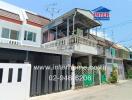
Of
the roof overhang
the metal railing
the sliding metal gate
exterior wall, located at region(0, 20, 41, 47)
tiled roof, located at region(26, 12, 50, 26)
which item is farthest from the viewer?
tiled roof, located at region(26, 12, 50, 26)

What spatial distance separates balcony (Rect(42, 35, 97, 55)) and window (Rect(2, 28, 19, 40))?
4316 millimetres

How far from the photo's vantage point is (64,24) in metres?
19.5

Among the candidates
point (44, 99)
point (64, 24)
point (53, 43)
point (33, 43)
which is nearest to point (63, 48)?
point (53, 43)

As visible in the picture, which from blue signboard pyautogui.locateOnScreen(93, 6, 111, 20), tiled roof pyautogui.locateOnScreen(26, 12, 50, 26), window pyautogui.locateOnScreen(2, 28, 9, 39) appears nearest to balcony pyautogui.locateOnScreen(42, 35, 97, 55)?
blue signboard pyautogui.locateOnScreen(93, 6, 111, 20)

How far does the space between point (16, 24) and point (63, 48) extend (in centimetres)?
675

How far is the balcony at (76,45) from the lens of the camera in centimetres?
1609

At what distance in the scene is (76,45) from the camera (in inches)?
631

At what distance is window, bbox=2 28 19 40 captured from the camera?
62.1 ft

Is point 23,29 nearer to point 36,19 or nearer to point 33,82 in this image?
point 36,19

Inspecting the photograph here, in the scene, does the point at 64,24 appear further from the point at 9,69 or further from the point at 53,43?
the point at 9,69

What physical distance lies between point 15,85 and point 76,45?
296 inches

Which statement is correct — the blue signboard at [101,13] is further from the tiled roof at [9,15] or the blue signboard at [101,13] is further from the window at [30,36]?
the tiled roof at [9,15]

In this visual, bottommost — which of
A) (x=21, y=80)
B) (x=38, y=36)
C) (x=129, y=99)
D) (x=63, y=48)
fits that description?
(x=129, y=99)

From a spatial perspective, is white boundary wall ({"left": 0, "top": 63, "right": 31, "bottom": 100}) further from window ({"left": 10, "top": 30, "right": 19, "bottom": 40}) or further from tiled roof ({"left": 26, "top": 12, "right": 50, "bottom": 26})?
tiled roof ({"left": 26, "top": 12, "right": 50, "bottom": 26})
